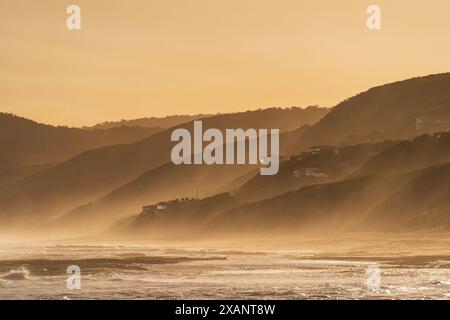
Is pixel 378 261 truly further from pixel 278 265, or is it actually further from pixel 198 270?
pixel 198 270

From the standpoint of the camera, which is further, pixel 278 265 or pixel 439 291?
pixel 278 265

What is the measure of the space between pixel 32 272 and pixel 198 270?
52.4 feet

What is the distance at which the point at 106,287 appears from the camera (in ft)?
269

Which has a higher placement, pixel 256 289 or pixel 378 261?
pixel 378 261
